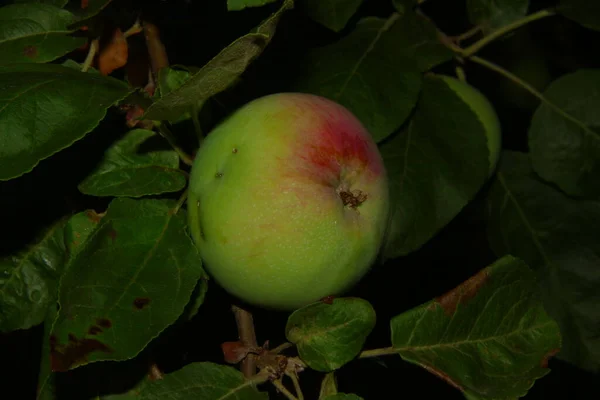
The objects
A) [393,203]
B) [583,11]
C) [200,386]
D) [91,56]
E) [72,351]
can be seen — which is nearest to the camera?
[72,351]

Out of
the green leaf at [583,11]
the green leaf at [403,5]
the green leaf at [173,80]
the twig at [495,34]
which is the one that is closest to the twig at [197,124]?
the green leaf at [173,80]

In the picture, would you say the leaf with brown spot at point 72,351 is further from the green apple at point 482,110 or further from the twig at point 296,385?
the green apple at point 482,110

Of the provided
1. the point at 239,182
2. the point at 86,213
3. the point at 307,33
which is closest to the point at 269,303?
the point at 239,182

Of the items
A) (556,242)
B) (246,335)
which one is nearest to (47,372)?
(246,335)

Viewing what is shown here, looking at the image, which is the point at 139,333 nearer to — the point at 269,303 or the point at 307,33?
the point at 269,303

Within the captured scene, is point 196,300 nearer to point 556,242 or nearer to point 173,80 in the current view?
point 173,80
